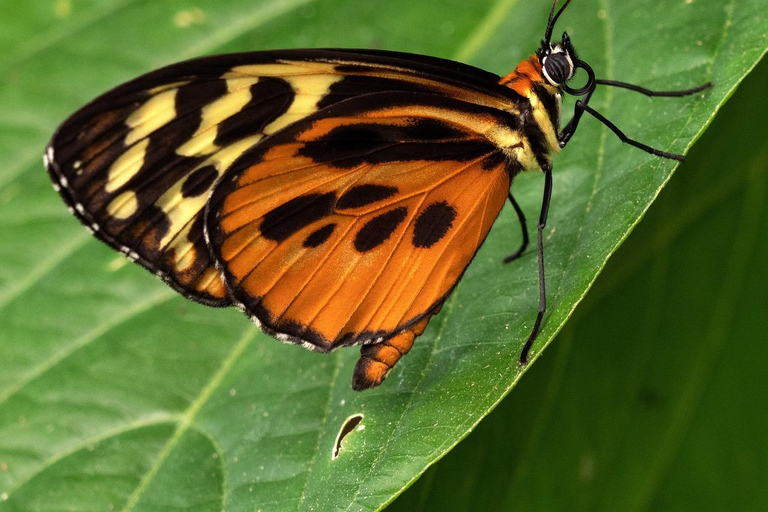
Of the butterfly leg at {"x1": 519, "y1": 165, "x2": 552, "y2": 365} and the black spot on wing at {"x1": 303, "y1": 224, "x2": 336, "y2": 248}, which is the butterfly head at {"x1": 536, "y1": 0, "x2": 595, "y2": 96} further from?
the black spot on wing at {"x1": 303, "y1": 224, "x2": 336, "y2": 248}

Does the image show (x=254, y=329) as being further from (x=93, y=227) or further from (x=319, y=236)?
(x=93, y=227)

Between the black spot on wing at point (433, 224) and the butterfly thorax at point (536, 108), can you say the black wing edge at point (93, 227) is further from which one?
the butterfly thorax at point (536, 108)

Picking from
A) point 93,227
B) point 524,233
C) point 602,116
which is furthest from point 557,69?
point 93,227

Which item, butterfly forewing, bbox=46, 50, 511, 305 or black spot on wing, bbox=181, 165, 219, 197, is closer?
butterfly forewing, bbox=46, 50, 511, 305

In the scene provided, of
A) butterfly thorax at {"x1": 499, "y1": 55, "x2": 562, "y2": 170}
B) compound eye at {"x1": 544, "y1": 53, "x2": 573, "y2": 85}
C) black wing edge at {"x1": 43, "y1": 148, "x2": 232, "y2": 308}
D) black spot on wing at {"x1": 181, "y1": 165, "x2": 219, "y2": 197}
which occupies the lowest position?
black wing edge at {"x1": 43, "y1": 148, "x2": 232, "y2": 308}

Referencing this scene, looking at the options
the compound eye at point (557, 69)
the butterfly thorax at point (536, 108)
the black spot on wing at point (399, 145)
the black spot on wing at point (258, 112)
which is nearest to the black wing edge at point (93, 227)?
the black spot on wing at point (258, 112)

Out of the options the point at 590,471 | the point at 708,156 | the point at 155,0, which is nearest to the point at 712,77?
the point at 708,156

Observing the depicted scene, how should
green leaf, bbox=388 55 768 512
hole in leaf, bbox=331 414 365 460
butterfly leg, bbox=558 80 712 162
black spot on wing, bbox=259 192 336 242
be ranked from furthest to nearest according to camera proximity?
green leaf, bbox=388 55 768 512, black spot on wing, bbox=259 192 336 242, butterfly leg, bbox=558 80 712 162, hole in leaf, bbox=331 414 365 460

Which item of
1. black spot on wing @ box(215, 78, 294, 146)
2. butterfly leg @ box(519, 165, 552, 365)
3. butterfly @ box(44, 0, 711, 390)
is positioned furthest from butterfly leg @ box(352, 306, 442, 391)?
black spot on wing @ box(215, 78, 294, 146)
